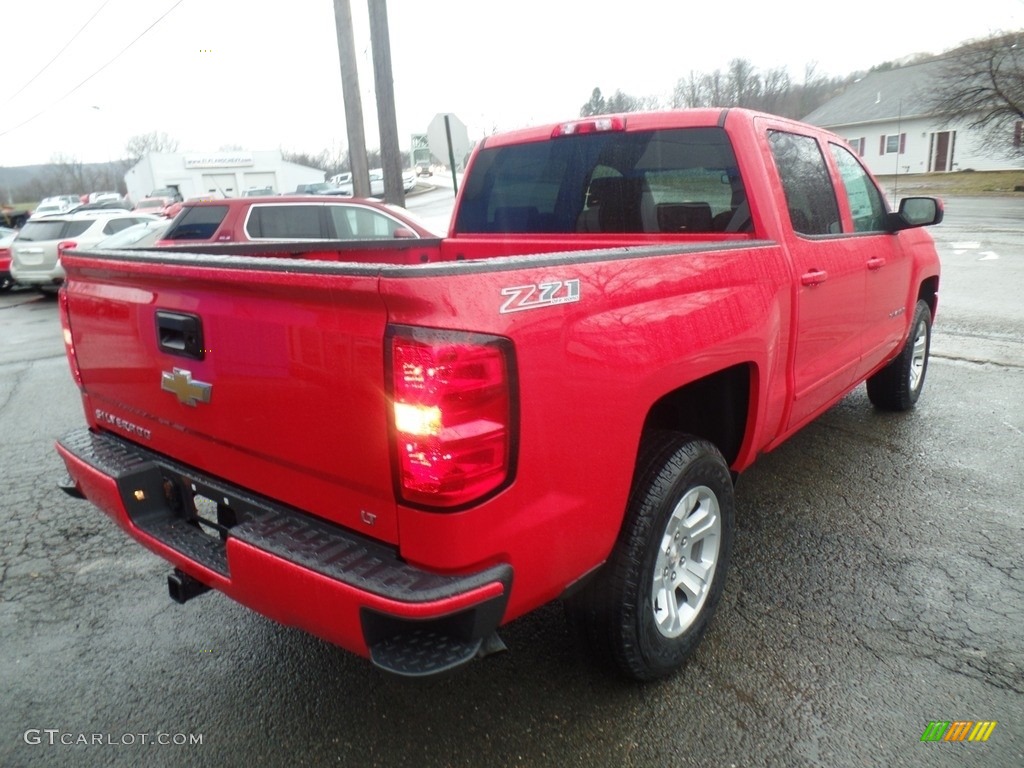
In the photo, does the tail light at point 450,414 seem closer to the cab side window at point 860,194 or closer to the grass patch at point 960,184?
the cab side window at point 860,194

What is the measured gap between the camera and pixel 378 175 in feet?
158

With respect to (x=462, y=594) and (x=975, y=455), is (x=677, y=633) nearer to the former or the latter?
(x=462, y=594)

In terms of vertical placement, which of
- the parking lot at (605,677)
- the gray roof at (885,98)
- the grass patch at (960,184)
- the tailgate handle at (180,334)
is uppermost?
the gray roof at (885,98)

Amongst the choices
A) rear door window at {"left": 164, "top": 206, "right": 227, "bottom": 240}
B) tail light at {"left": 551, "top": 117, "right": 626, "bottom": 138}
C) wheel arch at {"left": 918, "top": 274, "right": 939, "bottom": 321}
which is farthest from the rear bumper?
rear door window at {"left": 164, "top": 206, "right": 227, "bottom": 240}

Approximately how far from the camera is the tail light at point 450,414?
178 centimetres

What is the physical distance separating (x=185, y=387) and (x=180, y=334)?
169 mm

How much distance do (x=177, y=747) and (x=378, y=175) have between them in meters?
48.5

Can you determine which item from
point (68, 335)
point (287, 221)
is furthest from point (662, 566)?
point (287, 221)

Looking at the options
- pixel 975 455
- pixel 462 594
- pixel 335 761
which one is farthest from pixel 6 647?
pixel 975 455

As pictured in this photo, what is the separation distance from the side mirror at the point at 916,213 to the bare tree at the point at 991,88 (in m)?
40.4

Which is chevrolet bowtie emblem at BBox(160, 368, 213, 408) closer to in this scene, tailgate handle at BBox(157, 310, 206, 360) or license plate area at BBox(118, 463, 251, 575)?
tailgate handle at BBox(157, 310, 206, 360)

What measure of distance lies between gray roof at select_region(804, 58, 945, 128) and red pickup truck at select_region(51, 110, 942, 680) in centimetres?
5083

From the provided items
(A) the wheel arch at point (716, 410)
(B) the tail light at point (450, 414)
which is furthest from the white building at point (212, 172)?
(B) the tail light at point (450, 414)

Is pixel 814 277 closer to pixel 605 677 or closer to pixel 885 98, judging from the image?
pixel 605 677
